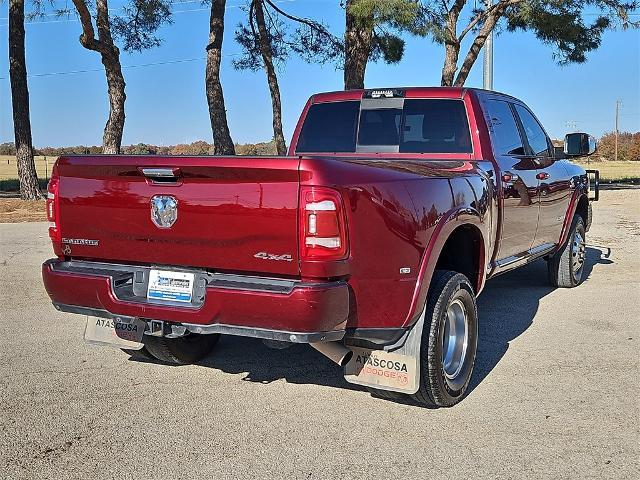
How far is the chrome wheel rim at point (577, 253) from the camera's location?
775 cm

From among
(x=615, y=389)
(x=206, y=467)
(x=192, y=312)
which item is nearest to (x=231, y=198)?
(x=192, y=312)

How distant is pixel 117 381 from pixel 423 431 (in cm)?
206

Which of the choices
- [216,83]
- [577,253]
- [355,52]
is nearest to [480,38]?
[355,52]

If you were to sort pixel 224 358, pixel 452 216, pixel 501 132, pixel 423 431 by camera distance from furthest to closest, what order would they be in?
pixel 501 132 < pixel 224 358 < pixel 452 216 < pixel 423 431

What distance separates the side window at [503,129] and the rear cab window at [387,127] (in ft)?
0.98

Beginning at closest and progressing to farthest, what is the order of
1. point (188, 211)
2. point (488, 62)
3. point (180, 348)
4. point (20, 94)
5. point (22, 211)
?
point (188, 211), point (180, 348), point (22, 211), point (20, 94), point (488, 62)

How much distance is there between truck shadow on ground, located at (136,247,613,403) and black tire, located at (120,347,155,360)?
0.38m

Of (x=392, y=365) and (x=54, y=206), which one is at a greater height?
(x=54, y=206)

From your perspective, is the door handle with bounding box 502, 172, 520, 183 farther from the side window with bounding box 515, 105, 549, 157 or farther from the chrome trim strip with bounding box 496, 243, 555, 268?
the side window with bounding box 515, 105, 549, 157

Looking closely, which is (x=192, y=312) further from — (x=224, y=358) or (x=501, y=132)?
(x=501, y=132)

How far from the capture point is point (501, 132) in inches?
230

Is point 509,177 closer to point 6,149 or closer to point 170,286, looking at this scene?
point 170,286

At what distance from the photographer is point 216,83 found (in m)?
19.9

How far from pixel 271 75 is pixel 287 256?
77.7ft
